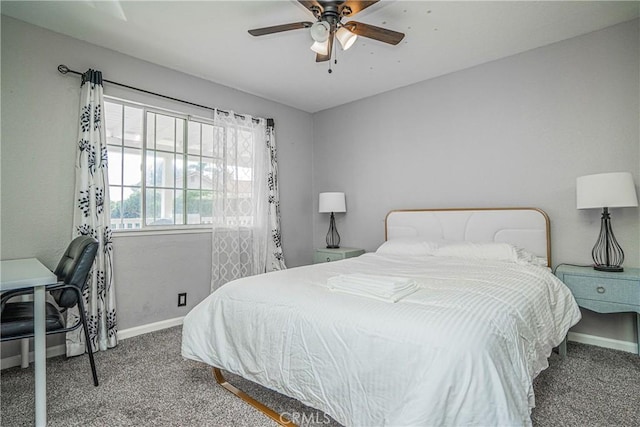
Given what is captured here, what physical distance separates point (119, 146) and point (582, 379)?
4.06 meters

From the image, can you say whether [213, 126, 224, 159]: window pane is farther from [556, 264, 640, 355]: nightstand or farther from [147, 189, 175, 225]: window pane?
[556, 264, 640, 355]: nightstand

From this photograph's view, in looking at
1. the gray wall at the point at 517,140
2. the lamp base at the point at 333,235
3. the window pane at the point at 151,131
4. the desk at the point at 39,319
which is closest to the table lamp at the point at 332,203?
the gray wall at the point at 517,140

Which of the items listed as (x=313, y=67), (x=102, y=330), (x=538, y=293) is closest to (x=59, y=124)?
(x=102, y=330)

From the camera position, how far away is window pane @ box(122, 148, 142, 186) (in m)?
3.11

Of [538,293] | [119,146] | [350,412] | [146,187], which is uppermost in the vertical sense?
[119,146]

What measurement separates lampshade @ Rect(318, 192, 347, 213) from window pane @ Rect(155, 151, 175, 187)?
178cm

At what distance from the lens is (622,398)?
1.91 meters

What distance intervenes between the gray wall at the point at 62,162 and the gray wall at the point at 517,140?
1.98 meters

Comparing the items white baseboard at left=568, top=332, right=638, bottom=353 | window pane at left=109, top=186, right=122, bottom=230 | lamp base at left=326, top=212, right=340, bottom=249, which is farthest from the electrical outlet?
white baseboard at left=568, top=332, right=638, bottom=353

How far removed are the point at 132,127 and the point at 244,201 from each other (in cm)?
133

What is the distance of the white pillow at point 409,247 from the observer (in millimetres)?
3079

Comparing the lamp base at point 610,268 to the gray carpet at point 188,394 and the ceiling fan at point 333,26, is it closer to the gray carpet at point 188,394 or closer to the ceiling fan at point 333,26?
the gray carpet at point 188,394

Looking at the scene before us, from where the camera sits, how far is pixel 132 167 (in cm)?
316

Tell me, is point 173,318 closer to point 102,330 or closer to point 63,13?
point 102,330
